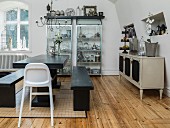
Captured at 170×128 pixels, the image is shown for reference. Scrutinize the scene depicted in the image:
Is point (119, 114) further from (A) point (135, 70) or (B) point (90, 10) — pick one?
(B) point (90, 10)

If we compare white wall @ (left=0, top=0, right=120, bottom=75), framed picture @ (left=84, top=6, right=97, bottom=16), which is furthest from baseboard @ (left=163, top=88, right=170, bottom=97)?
framed picture @ (left=84, top=6, right=97, bottom=16)

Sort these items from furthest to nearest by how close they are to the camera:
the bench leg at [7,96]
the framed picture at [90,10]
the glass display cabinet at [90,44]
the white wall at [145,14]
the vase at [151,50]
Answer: the glass display cabinet at [90,44] < the framed picture at [90,10] < the vase at [151,50] < the white wall at [145,14] < the bench leg at [7,96]

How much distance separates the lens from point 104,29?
26.8 feet

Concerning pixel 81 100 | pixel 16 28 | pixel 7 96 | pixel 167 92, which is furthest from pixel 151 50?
pixel 16 28

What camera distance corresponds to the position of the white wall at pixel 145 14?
441 cm

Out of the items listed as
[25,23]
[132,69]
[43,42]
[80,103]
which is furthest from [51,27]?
[80,103]

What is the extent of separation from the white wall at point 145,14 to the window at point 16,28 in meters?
3.57

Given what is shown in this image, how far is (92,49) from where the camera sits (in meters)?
8.08

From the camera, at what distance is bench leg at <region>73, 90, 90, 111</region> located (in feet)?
12.7

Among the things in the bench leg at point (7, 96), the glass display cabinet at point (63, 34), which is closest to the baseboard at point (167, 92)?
the bench leg at point (7, 96)

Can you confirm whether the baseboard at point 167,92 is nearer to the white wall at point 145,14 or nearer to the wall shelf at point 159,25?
the white wall at point 145,14

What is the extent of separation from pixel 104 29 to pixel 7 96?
16.1ft

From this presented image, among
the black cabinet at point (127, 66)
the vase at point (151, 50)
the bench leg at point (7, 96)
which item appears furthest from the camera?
the black cabinet at point (127, 66)

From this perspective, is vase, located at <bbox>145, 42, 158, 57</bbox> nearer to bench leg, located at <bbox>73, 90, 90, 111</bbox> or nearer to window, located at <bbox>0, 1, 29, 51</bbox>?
bench leg, located at <bbox>73, 90, 90, 111</bbox>
